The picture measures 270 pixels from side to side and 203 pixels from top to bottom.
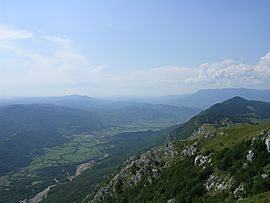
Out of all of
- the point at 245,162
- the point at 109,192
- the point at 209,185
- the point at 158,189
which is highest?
the point at 245,162

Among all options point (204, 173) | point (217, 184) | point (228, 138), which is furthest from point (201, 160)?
point (217, 184)

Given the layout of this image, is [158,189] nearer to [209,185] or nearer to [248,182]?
[209,185]

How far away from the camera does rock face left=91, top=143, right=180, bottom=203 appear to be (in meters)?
126

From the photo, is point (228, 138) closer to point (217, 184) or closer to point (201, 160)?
point (201, 160)

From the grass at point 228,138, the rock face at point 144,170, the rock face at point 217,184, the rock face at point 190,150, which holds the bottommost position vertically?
the rock face at point 144,170

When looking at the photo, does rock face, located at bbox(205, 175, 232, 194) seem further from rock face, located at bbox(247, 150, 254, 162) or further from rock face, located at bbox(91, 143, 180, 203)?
rock face, located at bbox(91, 143, 180, 203)

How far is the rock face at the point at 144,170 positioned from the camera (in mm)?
125625

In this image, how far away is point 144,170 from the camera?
134 metres

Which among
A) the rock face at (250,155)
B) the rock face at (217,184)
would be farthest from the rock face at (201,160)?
the rock face at (250,155)

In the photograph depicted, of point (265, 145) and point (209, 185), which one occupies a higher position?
point (265, 145)

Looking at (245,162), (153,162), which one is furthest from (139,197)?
(245,162)

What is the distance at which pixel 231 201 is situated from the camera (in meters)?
68.8

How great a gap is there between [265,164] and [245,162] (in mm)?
7266

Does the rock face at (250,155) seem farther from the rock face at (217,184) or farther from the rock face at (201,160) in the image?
the rock face at (201,160)
